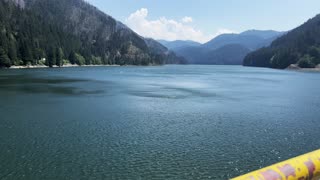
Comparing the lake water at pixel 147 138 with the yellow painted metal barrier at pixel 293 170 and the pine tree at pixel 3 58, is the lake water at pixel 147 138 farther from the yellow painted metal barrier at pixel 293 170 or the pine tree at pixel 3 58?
the pine tree at pixel 3 58

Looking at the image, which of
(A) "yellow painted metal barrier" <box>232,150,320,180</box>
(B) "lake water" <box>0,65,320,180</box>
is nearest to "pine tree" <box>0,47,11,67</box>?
(B) "lake water" <box>0,65,320,180</box>

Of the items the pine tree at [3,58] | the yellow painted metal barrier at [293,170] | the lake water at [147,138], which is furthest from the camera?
the pine tree at [3,58]

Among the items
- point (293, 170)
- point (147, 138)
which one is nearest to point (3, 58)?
point (147, 138)

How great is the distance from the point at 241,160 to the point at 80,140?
18.8 m

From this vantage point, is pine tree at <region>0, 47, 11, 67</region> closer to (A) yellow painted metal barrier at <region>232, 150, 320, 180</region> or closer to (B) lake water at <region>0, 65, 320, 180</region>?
(B) lake water at <region>0, 65, 320, 180</region>

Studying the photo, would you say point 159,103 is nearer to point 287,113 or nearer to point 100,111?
point 100,111

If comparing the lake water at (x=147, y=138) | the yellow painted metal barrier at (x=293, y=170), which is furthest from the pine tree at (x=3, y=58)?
the yellow painted metal barrier at (x=293, y=170)

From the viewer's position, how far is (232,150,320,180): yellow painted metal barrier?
8.15 meters

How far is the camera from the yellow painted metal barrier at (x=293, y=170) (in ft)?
26.7

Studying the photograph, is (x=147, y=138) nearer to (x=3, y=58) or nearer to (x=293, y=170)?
(x=293, y=170)

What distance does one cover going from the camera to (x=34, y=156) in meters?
32.3

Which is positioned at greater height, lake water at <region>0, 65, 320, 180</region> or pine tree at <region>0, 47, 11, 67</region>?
pine tree at <region>0, 47, 11, 67</region>

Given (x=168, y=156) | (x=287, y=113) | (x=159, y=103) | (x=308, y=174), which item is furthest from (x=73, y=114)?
(x=308, y=174)

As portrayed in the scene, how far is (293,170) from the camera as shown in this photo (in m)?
8.86
